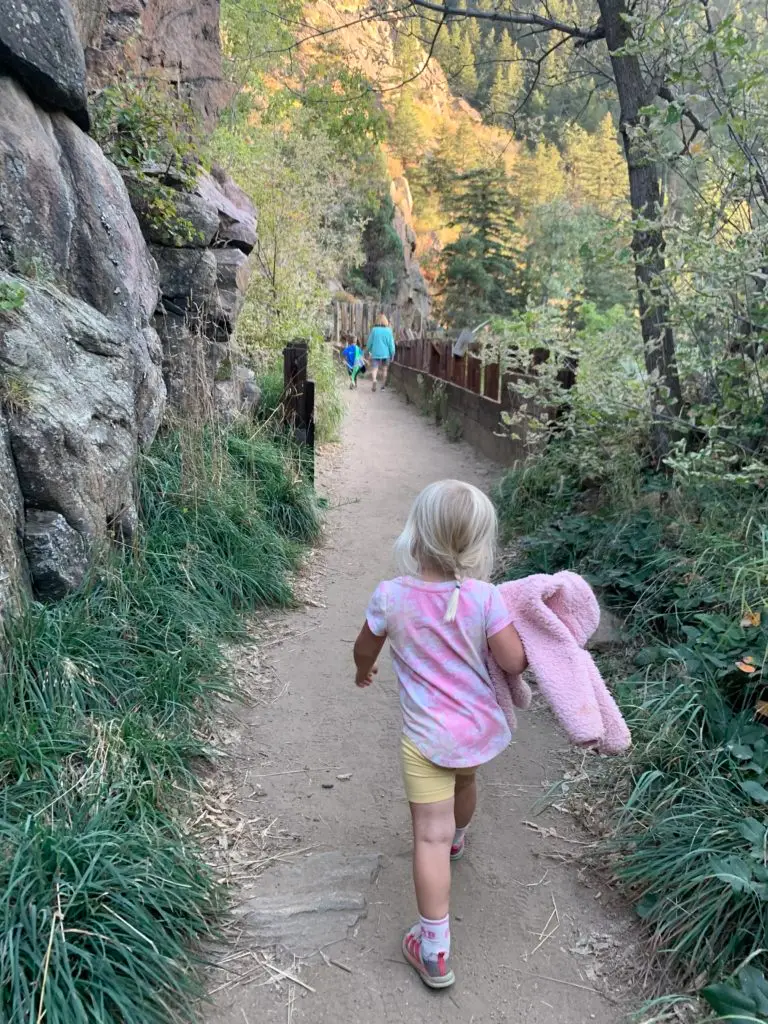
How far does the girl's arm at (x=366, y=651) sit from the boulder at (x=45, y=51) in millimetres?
3688

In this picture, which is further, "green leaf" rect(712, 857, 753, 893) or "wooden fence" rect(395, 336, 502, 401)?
"wooden fence" rect(395, 336, 502, 401)

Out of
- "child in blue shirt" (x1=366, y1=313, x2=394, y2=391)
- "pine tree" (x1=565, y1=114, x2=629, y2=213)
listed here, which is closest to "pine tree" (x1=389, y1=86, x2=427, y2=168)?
"pine tree" (x1=565, y1=114, x2=629, y2=213)

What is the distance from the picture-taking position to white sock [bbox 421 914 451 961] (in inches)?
87.0

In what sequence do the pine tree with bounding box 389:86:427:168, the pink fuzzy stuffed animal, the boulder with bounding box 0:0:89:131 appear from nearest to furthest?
the pink fuzzy stuffed animal → the boulder with bounding box 0:0:89:131 → the pine tree with bounding box 389:86:427:168

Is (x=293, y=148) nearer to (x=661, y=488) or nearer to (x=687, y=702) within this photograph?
(x=661, y=488)

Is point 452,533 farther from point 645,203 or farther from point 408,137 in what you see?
point 408,137

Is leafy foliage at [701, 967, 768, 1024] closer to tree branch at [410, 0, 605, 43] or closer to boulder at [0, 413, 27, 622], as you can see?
boulder at [0, 413, 27, 622]

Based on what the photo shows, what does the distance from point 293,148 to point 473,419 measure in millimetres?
7570

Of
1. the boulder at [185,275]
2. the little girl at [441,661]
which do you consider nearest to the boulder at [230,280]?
the boulder at [185,275]

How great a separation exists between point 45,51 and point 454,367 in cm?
891

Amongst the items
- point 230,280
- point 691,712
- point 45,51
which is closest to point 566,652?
point 691,712

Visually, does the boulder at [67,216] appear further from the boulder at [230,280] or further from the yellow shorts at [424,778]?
the yellow shorts at [424,778]

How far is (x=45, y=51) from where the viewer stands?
13.5 feet

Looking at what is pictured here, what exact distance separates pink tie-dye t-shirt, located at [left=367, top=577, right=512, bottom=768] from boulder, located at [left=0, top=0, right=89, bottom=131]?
3677mm
